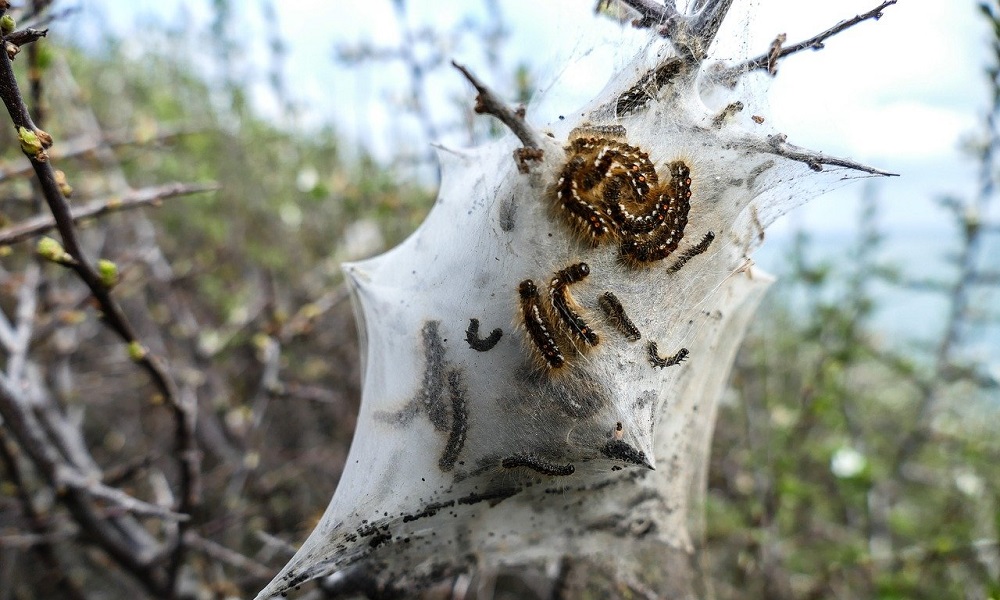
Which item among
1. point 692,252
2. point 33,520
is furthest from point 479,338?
point 33,520

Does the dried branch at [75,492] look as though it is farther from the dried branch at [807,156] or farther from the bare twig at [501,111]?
the dried branch at [807,156]

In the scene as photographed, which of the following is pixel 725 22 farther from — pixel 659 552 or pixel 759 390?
pixel 759 390

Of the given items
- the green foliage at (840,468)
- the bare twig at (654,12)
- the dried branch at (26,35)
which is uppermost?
the dried branch at (26,35)

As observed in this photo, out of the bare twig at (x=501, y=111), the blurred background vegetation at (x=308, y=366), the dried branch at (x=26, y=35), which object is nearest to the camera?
the bare twig at (x=501, y=111)

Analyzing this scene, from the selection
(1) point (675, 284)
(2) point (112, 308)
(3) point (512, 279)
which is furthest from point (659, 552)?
(2) point (112, 308)

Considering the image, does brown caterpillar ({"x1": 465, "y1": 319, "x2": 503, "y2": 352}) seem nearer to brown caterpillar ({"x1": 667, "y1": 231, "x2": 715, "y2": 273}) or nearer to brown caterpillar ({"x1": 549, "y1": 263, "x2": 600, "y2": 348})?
brown caterpillar ({"x1": 549, "y1": 263, "x2": 600, "y2": 348})

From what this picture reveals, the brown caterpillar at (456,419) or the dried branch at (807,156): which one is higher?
the dried branch at (807,156)

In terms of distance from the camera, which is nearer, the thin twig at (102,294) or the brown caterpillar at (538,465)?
the thin twig at (102,294)

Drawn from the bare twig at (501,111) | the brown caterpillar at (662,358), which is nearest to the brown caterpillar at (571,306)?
the brown caterpillar at (662,358)
